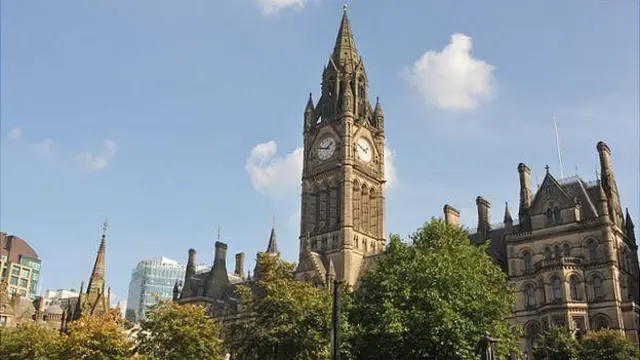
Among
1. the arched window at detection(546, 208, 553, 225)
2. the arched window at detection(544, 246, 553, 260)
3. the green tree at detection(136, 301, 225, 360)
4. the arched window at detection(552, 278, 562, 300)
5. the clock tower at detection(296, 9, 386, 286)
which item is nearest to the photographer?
the green tree at detection(136, 301, 225, 360)

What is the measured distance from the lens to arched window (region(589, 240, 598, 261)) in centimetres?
5428

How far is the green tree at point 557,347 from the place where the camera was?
43844 mm

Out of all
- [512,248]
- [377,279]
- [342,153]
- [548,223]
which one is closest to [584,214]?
[548,223]

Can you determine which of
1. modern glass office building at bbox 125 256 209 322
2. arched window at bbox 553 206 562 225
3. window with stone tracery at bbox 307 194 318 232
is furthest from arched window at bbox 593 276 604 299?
modern glass office building at bbox 125 256 209 322

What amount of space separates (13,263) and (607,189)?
12832 centimetres

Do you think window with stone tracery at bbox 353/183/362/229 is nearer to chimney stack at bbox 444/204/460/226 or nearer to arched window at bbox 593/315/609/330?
chimney stack at bbox 444/204/460/226

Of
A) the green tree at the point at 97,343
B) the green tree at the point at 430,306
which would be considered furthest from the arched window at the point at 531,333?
the green tree at the point at 97,343

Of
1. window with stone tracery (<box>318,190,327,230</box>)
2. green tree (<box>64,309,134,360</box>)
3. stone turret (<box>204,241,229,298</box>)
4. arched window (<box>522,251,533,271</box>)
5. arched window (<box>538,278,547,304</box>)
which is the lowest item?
green tree (<box>64,309,134,360</box>)

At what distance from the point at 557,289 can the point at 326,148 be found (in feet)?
119

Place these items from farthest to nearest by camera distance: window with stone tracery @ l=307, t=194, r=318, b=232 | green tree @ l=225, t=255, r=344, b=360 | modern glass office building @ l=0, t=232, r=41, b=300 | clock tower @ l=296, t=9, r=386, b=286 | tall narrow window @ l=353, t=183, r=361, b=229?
1. modern glass office building @ l=0, t=232, r=41, b=300
2. window with stone tracery @ l=307, t=194, r=318, b=232
3. tall narrow window @ l=353, t=183, r=361, b=229
4. clock tower @ l=296, t=9, r=386, b=286
5. green tree @ l=225, t=255, r=344, b=360

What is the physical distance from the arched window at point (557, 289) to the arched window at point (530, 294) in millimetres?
2349

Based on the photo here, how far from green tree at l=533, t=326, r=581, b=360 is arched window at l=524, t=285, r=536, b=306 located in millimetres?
9106

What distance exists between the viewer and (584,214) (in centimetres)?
5662

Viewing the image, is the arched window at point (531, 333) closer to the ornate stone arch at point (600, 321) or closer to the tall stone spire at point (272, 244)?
the ornate stone arch at point (600, 321)
